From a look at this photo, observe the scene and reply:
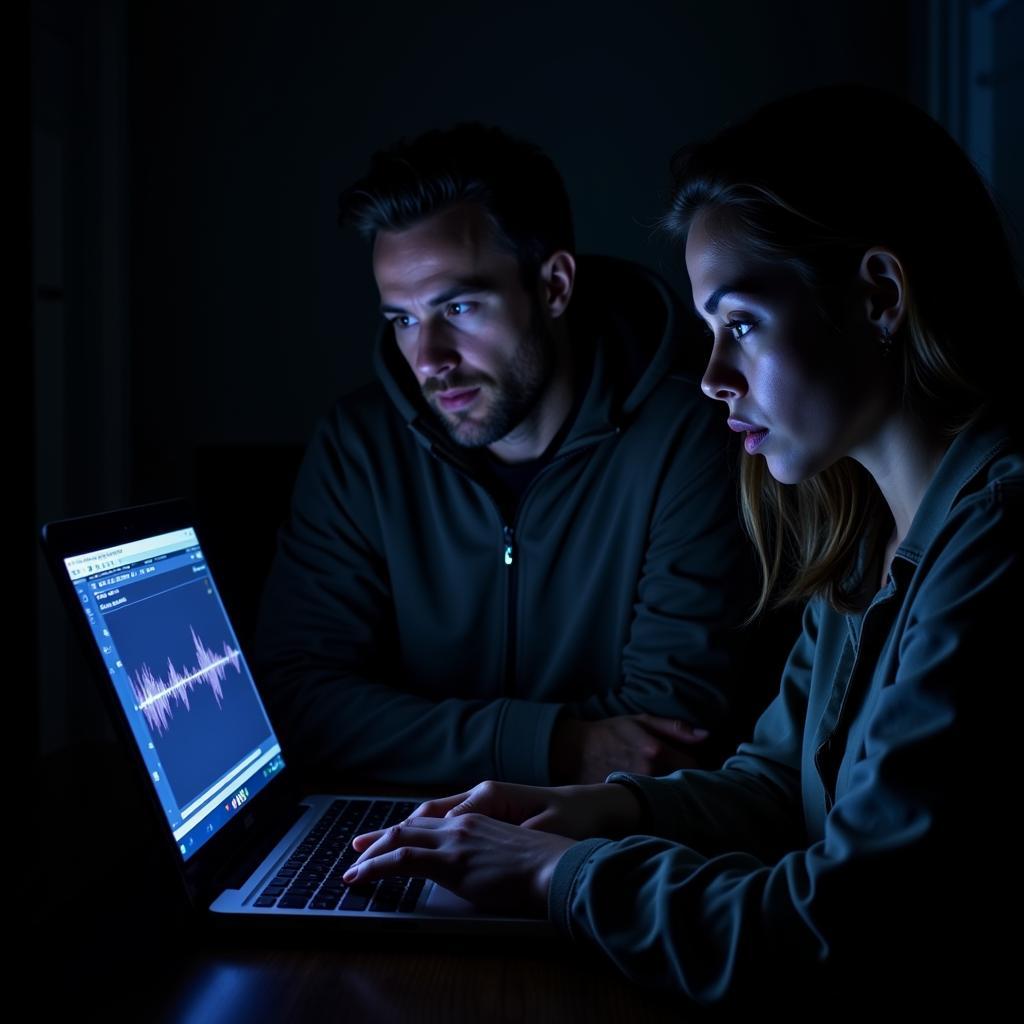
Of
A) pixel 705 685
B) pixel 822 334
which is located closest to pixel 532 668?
pixel 705 685

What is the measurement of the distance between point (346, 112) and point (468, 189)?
0.78 m

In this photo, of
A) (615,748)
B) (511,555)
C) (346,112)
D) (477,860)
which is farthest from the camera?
(346,112)

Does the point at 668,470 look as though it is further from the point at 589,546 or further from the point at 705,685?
the point at 705,685

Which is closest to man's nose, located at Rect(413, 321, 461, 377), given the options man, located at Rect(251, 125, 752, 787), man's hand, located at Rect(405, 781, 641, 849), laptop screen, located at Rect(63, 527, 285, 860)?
man, located at Rect(251, 125, 752, 787)

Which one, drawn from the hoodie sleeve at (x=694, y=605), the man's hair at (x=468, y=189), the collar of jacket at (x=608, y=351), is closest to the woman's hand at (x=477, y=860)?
the hoodie sleeve at (x=694, y=605)

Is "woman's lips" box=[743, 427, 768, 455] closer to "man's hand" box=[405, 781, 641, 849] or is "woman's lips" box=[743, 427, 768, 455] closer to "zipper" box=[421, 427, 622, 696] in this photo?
"man's hand" box=[405, 781, 641, 849]

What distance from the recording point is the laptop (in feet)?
2.82

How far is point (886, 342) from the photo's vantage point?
93cm

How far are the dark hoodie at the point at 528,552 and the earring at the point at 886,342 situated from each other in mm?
573

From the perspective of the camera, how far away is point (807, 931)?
714mm

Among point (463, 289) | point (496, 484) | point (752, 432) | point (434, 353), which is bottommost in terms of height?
point (496, 484)

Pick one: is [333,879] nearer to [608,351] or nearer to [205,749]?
[205,749]

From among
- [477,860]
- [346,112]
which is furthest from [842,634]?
[346,112]

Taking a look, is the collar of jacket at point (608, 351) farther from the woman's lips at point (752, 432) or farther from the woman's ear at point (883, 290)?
the woman's ear at point (883, 290)
